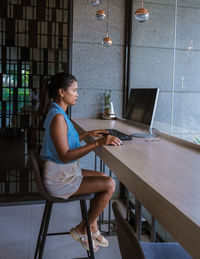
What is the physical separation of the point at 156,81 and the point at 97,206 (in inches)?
65.2

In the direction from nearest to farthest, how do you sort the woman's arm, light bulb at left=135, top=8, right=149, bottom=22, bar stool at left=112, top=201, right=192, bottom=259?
bar stool at left=112, top=201, right=192, bottom=259
the woman's arm
light bulb at left=135, top=8, right=149, bottom=22

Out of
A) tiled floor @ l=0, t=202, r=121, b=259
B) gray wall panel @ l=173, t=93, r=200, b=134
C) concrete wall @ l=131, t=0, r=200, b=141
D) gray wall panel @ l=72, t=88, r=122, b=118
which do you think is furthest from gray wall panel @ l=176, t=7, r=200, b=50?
tiled floor @ l=0, t=202, r=121, b=259

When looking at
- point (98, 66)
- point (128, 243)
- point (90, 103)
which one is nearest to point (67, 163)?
point (128, 243)

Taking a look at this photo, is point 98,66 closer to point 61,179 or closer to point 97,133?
point 97,133

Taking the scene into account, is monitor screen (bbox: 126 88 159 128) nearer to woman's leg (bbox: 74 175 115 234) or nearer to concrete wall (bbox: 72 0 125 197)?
woman's leg (bbox: 74 175 115 234)

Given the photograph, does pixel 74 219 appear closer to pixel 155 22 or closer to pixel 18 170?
pixel 18 170

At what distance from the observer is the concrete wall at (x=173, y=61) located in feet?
7.70

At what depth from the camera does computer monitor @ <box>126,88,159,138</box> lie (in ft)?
7.86

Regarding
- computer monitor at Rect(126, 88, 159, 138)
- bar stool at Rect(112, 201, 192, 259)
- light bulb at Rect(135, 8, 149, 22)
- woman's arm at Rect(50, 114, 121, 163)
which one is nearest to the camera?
bar stool at Rect(112, 201, 192, 259)

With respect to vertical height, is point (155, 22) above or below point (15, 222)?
above

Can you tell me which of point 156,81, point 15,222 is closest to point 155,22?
point 156,81

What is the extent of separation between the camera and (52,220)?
3.26 m

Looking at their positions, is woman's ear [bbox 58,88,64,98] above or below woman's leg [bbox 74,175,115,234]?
above

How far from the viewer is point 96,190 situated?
2.03 metres
